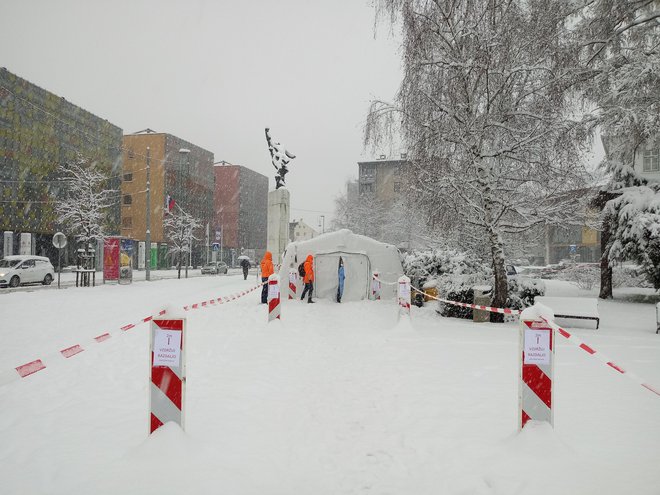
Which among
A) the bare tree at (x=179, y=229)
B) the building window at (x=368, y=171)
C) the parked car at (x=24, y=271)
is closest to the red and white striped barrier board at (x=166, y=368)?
the parked car at (x=24, y=271)

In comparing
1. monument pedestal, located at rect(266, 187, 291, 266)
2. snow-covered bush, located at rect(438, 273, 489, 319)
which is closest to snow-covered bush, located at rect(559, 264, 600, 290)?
snow-covered bush, located at rect(438, 273, 489, 319)

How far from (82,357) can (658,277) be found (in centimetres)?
1951

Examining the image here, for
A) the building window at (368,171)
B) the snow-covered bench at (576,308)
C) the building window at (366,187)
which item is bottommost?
the snow-covered bench at (576,308)

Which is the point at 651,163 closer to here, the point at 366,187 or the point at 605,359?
the point at 605,359

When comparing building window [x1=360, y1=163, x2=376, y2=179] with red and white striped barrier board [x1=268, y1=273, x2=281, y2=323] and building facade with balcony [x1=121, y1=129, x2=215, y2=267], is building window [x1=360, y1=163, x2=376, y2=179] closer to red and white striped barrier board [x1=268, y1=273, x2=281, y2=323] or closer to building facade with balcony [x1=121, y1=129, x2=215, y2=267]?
building facade with balcony [x1=121, y1=129, x2=215, y2=267]

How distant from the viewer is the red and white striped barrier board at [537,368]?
407 centimetres

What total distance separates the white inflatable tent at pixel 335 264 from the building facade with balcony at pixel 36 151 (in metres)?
29.6

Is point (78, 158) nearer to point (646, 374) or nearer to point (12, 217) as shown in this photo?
point (12, 217)

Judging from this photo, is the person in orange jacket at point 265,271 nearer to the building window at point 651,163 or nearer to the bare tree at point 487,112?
the bare tree at point 487,112

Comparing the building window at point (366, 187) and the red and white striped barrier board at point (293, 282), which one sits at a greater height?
the building window at point (366, 187)

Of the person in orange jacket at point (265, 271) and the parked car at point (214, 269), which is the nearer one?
the person in orange jacket at point (265, 271)

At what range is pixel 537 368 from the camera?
4082mm

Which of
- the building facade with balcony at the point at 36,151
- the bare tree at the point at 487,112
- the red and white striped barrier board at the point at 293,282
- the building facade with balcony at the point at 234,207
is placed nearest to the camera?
the bare tree at the point at 487,112

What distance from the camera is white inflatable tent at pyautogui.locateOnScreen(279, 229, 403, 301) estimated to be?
61.3 feet
